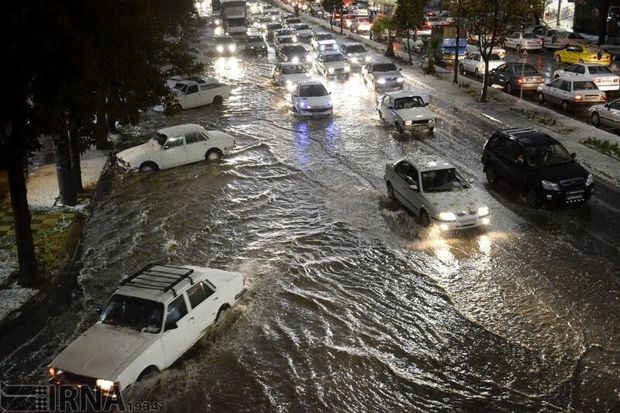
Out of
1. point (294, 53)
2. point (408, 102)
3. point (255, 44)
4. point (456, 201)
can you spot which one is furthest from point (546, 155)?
point (255, 44)

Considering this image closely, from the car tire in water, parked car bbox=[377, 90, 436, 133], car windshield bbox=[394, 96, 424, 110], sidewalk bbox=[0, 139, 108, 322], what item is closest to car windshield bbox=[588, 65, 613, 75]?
parked car bbox=[377, 90, 436, 133]

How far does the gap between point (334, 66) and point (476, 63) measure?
339 inches

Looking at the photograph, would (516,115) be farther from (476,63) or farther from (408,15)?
(408,15)

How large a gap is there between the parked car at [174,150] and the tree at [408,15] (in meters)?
23.5

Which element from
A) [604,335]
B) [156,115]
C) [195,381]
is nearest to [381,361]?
[195,381]

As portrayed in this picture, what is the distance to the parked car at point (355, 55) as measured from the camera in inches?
1672

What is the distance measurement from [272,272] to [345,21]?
192ft

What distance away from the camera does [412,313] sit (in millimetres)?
12000

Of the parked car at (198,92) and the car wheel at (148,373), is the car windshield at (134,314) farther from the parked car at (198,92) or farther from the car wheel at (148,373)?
the parked car at (198,92)

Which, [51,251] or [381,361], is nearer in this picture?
[381,361]

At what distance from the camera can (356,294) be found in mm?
12812

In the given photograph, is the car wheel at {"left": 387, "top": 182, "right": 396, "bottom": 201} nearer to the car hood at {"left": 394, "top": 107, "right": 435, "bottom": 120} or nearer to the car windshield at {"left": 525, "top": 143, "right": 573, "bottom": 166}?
the car windshield at {"left": 525, "top": 143, "right": 573, "bottom": 166}

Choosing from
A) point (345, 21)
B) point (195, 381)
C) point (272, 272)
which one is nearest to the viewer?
point (195, 381)

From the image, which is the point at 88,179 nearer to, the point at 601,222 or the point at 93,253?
the point at 93,253
